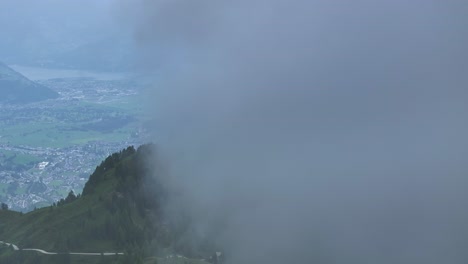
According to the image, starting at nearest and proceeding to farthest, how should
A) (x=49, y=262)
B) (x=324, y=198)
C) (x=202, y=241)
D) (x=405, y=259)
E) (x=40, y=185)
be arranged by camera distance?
1. (x=49, y=262)
2. (x=405, y=259)
3. (x=202, y=241)
4. (x=324, y=198)
5. (x=40, y=185)

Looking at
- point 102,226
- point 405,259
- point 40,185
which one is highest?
point 40,185

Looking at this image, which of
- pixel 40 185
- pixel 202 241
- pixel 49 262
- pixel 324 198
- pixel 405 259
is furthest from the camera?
pixel 40 185

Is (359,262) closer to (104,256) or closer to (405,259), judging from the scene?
(405,259)

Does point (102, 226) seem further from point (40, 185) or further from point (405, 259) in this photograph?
point (40, 185)

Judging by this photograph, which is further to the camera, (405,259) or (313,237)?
(313,237)

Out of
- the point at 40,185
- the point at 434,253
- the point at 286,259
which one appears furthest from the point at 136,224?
the point at 40,185

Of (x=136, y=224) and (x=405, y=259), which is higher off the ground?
(x=136, y=224)

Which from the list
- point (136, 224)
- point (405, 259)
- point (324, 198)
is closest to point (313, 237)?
point (324, 198)
